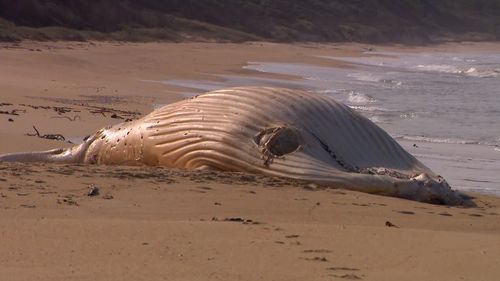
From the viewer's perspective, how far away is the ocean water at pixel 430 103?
9562 mm

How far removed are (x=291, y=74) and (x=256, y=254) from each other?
67.4 ft

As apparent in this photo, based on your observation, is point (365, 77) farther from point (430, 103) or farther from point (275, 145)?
point (275, 145)

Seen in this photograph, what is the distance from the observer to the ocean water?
9.56 meters

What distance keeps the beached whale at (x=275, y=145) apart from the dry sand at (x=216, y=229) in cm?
22

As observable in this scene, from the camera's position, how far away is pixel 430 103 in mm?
16625

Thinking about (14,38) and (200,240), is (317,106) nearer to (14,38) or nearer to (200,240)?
(200,240)

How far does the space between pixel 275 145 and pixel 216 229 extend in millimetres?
1901

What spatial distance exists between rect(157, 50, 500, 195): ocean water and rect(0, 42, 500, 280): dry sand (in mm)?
2333

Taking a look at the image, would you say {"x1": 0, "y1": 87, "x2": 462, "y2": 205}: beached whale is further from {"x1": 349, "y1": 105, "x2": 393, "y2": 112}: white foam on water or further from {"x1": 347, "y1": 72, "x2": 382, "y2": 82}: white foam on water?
{"x1": 347, "y1": 72, "x2": 382, "y2": 82}: white foam on water

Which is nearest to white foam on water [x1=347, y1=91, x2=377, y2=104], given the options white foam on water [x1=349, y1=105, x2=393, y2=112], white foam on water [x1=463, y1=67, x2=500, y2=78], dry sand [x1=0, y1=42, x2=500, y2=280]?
white foam on water [x1=349, y1=105, x2=393, y2=112]

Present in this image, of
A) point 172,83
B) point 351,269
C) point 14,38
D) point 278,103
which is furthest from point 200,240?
point 14,38

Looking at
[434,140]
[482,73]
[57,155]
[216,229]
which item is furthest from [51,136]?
[482,73]

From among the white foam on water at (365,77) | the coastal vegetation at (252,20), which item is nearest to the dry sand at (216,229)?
the white foam on water at (365,77)

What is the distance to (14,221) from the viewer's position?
15.5ft
